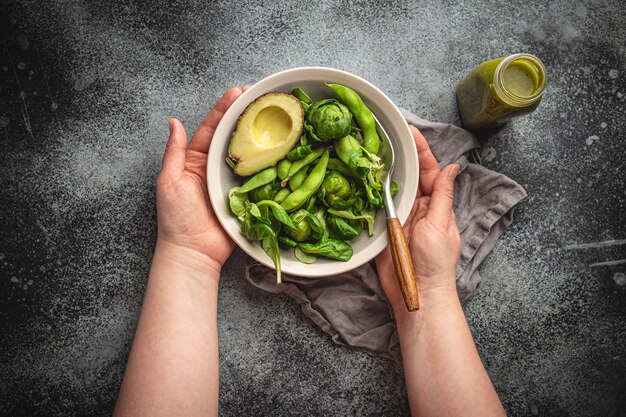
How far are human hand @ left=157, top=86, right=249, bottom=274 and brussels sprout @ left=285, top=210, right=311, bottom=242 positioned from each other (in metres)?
Answer: 0.22

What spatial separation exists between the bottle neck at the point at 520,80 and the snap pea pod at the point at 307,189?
1.66ft

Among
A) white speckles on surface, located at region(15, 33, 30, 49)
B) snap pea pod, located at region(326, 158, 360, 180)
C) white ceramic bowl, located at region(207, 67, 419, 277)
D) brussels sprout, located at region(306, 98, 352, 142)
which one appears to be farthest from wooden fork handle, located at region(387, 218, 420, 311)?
white speckles on surface, located at region(15, 33, 30, 49)

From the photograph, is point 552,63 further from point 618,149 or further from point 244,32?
point 244,32

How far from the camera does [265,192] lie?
1.23 meters

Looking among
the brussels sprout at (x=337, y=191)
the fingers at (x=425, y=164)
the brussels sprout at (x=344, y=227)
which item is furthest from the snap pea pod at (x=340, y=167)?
the fingers at (x=425, y=164)

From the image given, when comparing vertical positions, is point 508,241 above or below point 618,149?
below

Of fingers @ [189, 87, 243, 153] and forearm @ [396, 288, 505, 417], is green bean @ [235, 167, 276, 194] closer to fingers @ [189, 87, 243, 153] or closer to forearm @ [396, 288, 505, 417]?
fingers @ [189, 87, 243, 153]

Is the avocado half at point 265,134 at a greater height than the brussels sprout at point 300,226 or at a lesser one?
greater

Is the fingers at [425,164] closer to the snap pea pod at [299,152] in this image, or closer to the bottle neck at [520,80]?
the bottle neck at [520,80]

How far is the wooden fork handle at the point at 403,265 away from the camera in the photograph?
1.16m

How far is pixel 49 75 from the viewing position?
1.47 metres

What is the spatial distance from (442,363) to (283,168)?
687mm

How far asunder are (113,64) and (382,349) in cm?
122

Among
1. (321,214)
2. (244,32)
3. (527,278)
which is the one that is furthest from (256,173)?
(527,278)
